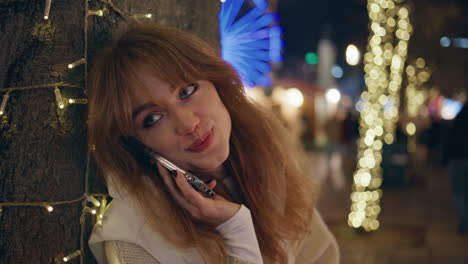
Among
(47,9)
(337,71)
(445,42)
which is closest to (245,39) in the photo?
(47,9)

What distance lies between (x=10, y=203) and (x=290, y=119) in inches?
920

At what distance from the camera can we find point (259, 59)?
246 cm

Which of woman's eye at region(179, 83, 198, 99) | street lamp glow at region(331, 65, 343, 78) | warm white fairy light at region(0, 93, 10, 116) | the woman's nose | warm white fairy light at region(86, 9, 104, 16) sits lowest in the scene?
the woman's nose

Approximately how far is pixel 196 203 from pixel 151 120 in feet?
1.13

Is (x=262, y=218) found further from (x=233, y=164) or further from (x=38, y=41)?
(x=38, y=41)

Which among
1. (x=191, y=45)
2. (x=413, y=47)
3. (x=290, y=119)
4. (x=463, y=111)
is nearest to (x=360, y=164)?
(x=463, y=111)

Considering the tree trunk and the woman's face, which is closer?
the tree trunk

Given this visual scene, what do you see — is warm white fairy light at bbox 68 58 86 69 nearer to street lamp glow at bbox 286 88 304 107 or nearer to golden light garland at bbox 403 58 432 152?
golden light garland at bbox 403 58 432 152

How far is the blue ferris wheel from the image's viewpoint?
238cm

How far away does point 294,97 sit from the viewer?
2478 cm

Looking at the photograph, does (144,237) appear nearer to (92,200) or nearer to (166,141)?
(92,200)

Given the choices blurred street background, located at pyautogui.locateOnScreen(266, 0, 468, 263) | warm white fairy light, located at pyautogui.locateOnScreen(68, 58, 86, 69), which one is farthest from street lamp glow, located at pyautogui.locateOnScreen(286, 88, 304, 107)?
warm white fairy light, located at pyautogui.locateOnScreen(68, 58, 86, 69)

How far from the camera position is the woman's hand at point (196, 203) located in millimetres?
1761

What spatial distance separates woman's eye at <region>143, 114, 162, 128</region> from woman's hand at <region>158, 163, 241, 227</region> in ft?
0.51
